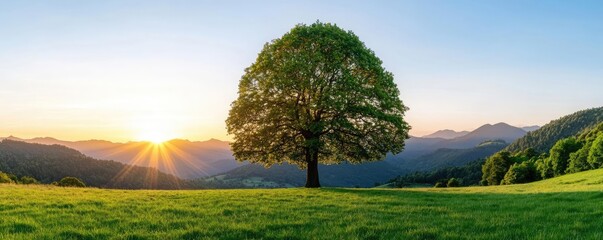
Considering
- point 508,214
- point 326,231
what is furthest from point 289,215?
point 508,214

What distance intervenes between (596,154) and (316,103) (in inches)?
3049

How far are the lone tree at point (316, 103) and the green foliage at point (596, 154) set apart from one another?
222ft

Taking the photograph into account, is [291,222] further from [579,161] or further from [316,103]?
[579,161]

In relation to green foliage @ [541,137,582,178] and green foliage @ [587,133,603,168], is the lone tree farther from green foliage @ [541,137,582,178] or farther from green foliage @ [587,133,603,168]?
green foliage @ [541,137,582,178]

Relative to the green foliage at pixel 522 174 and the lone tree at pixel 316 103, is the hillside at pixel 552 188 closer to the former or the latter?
Result: the lone tree at pixel 316 103

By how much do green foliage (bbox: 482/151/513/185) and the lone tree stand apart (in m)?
90.8

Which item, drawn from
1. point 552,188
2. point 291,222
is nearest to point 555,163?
point 552,188

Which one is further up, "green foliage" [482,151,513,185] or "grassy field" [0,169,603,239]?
"grassy field" [0,169,603,239]

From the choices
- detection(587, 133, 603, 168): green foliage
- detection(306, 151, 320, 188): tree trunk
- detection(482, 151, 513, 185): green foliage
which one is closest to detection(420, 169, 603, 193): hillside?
detection(306, 151, 320, 188): tree trunk

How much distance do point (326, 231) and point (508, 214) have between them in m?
8.06

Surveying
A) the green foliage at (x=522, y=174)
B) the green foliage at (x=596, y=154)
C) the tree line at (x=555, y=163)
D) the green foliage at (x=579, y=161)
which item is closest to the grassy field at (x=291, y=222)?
the green foliage at (x=596, y=154)

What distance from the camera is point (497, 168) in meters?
116

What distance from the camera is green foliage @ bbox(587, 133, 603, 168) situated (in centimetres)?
8319

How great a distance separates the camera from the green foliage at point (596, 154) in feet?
273
